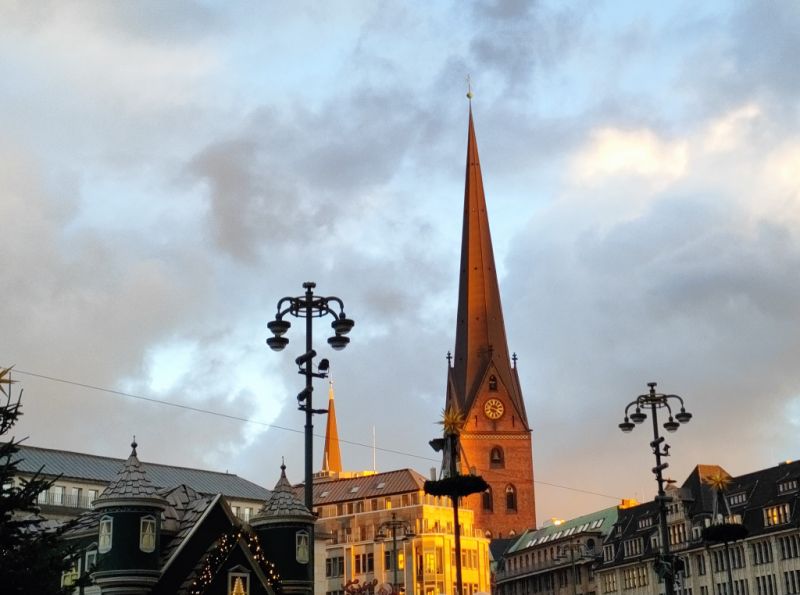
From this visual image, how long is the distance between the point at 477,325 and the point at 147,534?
128m

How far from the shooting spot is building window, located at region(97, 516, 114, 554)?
4592 centimetres

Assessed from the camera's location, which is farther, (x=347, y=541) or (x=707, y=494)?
(x=347, y=541)

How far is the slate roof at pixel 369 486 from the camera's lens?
127062 millimetres

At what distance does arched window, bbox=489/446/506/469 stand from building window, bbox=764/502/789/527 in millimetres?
63099

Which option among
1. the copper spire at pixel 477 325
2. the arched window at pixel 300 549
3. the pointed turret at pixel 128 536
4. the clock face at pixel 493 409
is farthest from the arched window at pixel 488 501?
the pointed turret at pixel 128 536

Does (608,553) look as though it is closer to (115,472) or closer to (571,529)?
(571,529)

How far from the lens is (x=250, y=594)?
49469 millimetres

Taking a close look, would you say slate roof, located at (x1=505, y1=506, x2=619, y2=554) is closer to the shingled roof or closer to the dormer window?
the dormer window

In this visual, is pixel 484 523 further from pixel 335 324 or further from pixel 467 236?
pixel 335 324

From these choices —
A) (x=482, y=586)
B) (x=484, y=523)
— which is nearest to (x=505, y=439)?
(x=484, y=523)

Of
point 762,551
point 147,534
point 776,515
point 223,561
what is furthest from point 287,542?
point 762,551

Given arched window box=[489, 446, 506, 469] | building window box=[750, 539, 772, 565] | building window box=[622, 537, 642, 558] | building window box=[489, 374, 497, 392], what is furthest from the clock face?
building window box=[750, 539, 772, 565]

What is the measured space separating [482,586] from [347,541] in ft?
47.7

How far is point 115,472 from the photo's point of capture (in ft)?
314
